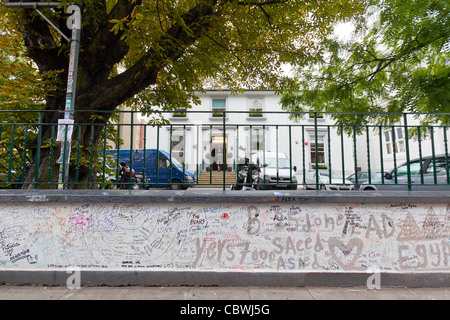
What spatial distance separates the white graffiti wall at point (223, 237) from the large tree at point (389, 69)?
202cm

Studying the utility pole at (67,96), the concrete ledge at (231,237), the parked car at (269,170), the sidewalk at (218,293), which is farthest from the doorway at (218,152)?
the utility pole at (67,96)

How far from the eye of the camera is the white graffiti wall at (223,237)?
10.3ft

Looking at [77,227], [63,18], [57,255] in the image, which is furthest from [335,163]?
[63,18]

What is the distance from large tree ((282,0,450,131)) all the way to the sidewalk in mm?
2781

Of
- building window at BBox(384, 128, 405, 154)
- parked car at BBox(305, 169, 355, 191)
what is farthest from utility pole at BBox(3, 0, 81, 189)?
building window at BBox(384, 128, 405, 154)

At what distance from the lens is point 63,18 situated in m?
5.09

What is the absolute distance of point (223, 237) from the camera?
10.4 feet

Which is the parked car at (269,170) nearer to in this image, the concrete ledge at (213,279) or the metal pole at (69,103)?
the concrete ledge at (213,279)

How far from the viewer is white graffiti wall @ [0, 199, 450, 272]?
123 inches

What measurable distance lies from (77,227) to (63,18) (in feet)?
15.6

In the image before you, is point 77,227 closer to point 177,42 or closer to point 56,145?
point 56,145

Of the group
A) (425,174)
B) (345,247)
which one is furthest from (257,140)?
(425,174)
